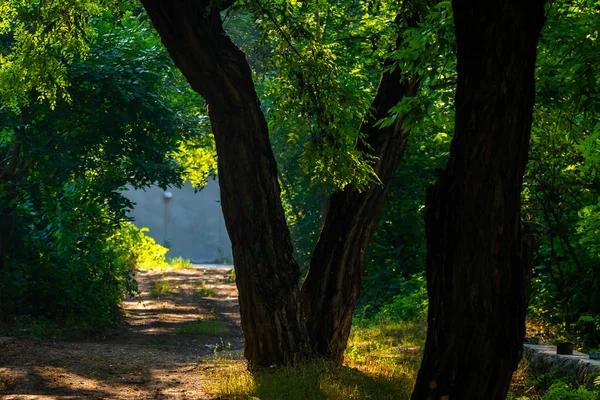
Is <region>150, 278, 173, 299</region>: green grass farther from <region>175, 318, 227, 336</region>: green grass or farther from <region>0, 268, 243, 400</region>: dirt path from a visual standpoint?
<region>175, 318, 227, 336</region>: green grass

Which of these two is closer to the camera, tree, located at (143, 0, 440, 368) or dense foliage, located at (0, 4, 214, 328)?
tree, located at (143, 0, 440, 368)

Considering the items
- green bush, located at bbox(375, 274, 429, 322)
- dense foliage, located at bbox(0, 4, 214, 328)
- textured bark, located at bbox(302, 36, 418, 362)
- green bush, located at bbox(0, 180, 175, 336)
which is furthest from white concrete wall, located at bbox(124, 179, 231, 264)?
textured bark, located at bbox(302, 36, 418, 362)

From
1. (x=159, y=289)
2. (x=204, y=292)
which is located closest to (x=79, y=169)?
(x=159, y=289)

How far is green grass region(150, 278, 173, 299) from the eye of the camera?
2105 cm

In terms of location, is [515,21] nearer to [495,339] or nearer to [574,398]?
[495,339]

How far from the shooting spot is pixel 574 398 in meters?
7.30

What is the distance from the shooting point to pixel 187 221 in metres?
42.5

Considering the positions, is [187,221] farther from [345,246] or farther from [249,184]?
[249,184]

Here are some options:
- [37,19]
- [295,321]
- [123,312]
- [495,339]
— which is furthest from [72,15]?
[123,312]

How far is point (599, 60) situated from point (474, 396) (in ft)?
11.4

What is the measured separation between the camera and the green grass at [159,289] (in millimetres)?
21047

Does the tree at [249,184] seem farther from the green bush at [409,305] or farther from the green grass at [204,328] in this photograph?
the green bush at [409,305]

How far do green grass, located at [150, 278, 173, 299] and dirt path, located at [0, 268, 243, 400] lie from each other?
35.2 inches

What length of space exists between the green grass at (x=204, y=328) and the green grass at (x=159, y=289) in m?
4.66
